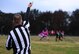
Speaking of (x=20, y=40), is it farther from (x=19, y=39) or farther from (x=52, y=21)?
(x=52, y=21)

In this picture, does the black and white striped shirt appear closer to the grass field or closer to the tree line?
the grass field

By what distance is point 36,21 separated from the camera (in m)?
116

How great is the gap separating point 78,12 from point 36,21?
14.1 m

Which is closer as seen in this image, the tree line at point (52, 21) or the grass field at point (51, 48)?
the grass field at point (51, 48)

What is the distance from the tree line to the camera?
10862 cm

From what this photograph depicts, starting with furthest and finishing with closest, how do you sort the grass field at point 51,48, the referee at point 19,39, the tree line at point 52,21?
the tree line at point 52,21 → the grass field at point 51,48 → the referee at point 19,39

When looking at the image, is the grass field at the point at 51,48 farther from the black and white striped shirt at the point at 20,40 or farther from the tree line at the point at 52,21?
the tree line at the point at 52,21

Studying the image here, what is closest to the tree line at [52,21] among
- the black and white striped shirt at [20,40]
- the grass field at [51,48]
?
the grass field at [51,48]

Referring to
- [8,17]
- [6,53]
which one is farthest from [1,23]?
[6,53]

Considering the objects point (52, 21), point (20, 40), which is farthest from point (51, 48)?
point (52, 21)

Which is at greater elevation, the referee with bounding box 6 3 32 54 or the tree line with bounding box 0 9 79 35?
the tree line with bounding box 0 9 79 35

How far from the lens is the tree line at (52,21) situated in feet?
356

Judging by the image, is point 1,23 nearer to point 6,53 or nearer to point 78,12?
point 78,12

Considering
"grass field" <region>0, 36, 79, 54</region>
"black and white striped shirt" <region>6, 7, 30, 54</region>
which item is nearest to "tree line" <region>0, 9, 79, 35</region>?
"grass field" <region>0, 36, 79, 54</region>
